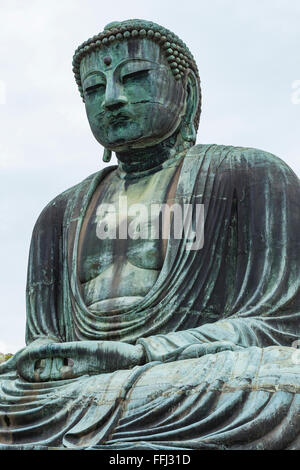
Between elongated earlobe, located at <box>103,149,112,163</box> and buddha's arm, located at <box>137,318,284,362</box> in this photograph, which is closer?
buddha's arm, located at <box>137,318,284,362</box>

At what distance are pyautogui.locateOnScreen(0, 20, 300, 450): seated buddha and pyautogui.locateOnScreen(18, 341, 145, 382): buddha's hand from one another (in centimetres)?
1

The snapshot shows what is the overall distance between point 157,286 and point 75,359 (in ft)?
3.25

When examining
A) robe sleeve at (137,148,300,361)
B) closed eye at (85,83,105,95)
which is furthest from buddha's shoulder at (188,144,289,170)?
closed eye at (85,83,105,95)

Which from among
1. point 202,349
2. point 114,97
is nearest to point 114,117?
point 114,97

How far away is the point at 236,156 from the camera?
1145 cm

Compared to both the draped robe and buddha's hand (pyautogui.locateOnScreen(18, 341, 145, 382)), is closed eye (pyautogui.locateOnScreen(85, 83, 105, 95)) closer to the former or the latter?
the draped robe

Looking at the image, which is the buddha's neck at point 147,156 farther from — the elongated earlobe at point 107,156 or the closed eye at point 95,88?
the closed eye at point 95,88

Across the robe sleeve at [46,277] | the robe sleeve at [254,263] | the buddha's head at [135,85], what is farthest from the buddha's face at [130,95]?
the robe sleeve at [46,277]

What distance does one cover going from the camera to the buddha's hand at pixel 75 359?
33.0 feet

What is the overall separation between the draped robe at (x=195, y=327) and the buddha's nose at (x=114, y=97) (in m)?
0.77

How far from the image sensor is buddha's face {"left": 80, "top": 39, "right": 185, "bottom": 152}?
1153 centimetres

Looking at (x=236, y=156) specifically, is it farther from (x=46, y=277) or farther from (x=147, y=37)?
(x=46, y=277)
